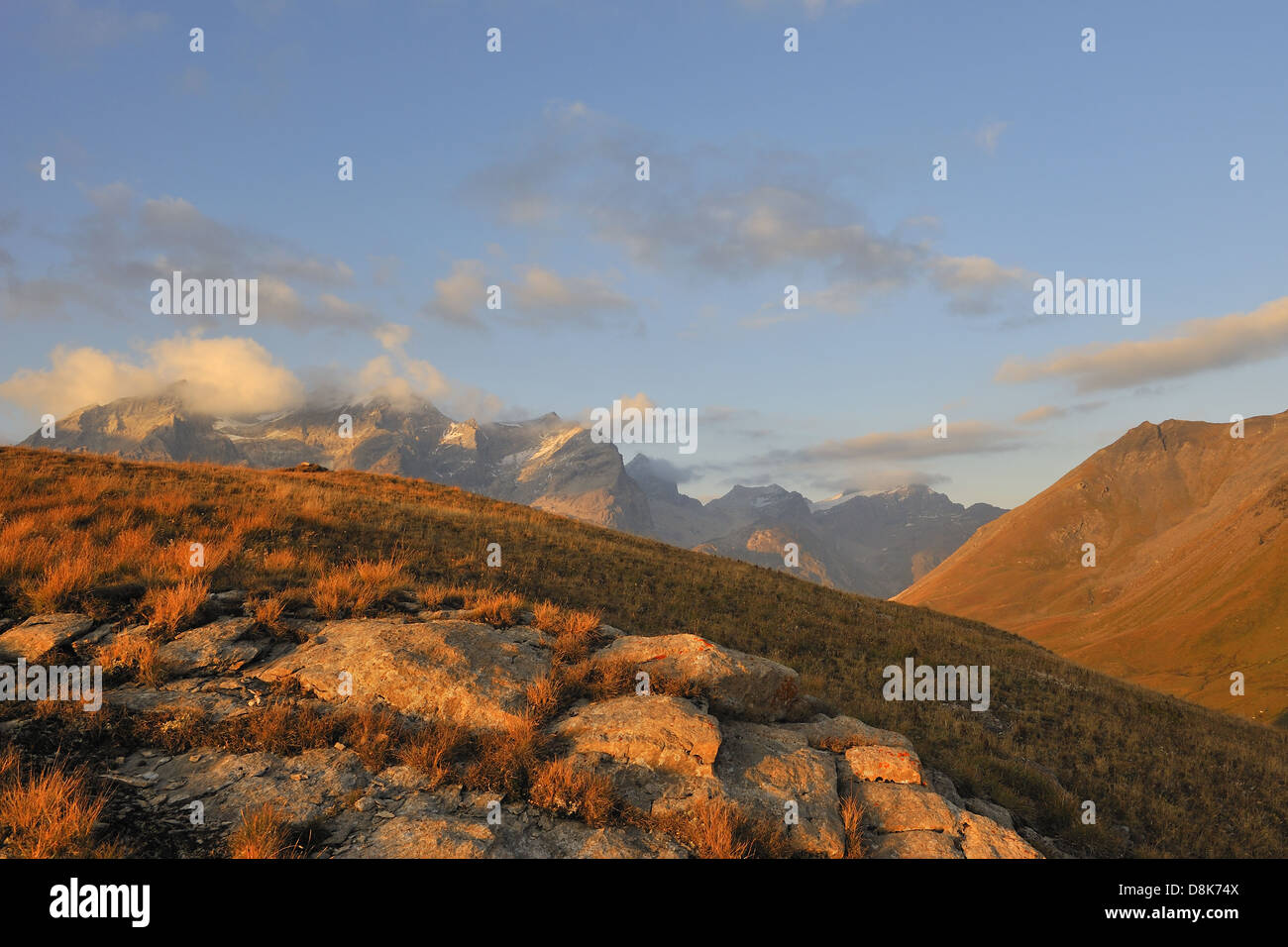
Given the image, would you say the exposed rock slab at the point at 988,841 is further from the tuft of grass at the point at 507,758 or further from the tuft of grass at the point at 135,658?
the tuft of grass at the point at 135,658

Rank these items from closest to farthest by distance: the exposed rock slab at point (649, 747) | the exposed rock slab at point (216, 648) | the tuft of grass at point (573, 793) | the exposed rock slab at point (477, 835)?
1. the exposed rock slab at point (477, 835)
2. the tuft of grass at point (573, 793)
3. the exposed rock slab at point (649, 747)
4. the exposed rock slab at point (216, 648)

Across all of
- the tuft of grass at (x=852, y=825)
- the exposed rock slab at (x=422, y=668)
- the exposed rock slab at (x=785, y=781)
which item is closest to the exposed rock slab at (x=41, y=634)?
the exposed rock slab at (x=422, y=668)

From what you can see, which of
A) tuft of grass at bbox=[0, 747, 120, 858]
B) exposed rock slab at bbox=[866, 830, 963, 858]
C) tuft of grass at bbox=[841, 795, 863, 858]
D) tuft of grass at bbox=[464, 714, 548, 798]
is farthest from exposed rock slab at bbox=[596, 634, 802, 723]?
tuft of grass at bbox=[0, 747, 120, 858]

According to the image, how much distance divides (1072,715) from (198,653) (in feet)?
73.8

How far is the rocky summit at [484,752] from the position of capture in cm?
620

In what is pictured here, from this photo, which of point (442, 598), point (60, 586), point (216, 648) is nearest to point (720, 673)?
point (442, 598)

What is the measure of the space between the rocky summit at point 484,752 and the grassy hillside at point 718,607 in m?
2.17

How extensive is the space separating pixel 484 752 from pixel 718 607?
17.6 meters

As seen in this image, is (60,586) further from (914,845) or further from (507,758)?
(914,845)

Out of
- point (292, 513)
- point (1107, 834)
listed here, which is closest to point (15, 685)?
point (292, 513)

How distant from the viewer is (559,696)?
8.95m

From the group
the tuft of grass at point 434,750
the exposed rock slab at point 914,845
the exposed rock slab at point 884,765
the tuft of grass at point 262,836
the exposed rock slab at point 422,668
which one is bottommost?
the exposed rock slab at point 914,845

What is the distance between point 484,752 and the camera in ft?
24.3
